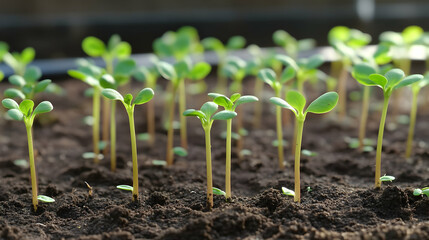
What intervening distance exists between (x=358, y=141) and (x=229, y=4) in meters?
2.32

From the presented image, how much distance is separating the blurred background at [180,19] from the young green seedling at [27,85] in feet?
6.79

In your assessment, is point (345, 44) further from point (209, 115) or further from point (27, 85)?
point (27, 85)

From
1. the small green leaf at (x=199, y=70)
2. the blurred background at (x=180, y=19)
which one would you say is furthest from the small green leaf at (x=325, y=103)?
the blurred background at (x=180, y=19)

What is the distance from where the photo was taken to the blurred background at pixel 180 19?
4.23 meters

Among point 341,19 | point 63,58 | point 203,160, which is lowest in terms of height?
point 203,160

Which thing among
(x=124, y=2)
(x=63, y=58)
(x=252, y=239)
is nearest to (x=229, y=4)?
(x=124, y=2)

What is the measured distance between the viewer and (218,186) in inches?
87.5

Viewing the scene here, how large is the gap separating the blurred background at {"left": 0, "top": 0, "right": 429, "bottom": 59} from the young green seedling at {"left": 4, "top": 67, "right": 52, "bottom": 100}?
2.07 metres

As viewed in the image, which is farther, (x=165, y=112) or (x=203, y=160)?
(x=165, y=112)

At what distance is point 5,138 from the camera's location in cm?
293

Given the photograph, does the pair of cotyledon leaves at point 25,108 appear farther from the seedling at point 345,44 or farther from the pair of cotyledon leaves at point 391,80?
the seedling at point 345,44

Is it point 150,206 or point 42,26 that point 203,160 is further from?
point 42,26

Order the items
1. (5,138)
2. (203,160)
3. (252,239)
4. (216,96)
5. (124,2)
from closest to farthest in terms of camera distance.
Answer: (252,239) < (216,96) < (203,160) < (5,138) < (124,2)

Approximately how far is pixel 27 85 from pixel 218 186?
2.81ft
